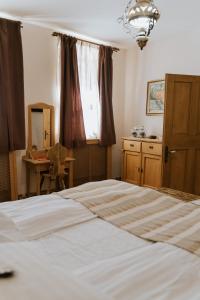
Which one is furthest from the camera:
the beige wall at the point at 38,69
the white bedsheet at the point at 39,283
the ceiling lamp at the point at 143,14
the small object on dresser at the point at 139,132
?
the small object on dresser at the point at 139,132

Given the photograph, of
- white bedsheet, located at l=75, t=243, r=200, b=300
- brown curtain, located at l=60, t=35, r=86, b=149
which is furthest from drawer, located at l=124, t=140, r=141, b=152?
white bedsheet, located at l=75, t=243, r=200, b=300

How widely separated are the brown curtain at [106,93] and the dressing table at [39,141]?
36.6 inches

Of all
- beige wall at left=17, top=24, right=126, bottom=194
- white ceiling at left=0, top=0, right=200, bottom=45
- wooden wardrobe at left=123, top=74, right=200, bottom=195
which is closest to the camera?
white ceiling at left=0, top=0, right=200, bottom=45

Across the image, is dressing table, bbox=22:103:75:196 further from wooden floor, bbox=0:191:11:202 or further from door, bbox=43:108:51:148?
wooden floor, bbox=0:191:11:202

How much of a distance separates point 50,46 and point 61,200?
3.00 m

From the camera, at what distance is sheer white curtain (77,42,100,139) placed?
14.4ft

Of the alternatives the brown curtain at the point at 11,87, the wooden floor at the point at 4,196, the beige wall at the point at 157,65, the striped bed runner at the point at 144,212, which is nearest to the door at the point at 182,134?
the beige wall at the point at 157,65

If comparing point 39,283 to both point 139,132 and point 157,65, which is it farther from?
point 157,65

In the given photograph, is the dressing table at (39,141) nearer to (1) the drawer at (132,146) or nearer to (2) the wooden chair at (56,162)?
(2) the wooden chair at (56,162)

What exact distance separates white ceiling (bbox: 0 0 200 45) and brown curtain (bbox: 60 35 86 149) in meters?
0.35

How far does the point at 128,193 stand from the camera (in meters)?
1.98

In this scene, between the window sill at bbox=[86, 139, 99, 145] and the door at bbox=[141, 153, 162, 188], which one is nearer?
the door at bbox=[141, 153, 162, 188]

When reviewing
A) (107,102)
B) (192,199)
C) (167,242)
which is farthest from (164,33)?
(167,242)

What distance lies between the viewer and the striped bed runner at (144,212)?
4.53ft
